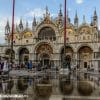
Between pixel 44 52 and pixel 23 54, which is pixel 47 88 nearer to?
pixel 44 52

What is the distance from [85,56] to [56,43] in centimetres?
737

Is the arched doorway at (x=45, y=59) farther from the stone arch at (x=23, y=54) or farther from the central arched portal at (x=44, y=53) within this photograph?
the stone arch at (x=23, y=54)

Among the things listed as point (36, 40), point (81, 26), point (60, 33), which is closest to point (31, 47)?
point (36, 40)

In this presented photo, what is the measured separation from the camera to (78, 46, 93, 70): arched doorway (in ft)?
231

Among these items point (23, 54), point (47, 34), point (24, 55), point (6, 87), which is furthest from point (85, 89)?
point (23, 54)

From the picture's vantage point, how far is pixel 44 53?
7456cm

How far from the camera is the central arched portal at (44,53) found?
Result: 244 feet

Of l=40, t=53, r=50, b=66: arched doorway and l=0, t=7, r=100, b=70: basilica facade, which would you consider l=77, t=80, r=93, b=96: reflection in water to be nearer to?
l=0, t=7, r=100, b=70: basilica facade

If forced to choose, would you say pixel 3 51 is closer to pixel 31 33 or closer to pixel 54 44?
pixel 31 33

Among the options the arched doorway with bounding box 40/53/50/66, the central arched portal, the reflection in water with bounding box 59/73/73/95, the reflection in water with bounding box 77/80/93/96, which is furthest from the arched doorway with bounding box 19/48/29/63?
the reflection in water with bounding box 77/80/93/96

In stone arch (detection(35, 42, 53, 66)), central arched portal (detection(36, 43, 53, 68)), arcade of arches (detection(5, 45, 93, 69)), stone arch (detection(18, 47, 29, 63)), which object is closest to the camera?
arcade of arches (detection(5, 45, 93, 69))

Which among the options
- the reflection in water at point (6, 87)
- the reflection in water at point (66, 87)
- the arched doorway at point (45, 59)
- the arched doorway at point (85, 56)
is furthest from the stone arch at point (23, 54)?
the reflection in water at point (6, 87)

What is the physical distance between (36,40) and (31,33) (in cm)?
302

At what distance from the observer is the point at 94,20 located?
77312mm
